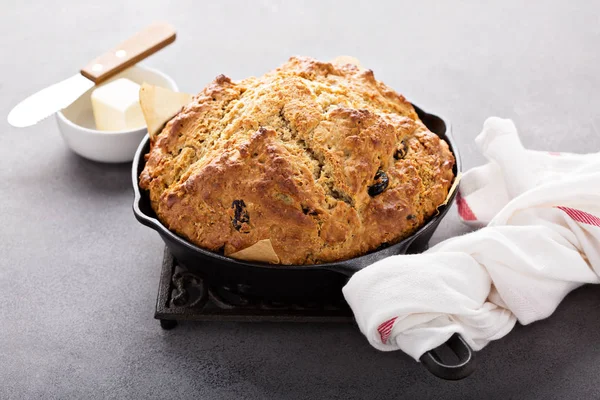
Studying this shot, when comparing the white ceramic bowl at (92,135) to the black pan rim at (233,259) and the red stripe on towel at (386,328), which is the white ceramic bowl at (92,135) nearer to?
the black pan rim at (233,259)

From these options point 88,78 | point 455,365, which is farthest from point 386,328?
point 88,78

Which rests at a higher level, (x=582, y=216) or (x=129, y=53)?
(x=582, y=216)

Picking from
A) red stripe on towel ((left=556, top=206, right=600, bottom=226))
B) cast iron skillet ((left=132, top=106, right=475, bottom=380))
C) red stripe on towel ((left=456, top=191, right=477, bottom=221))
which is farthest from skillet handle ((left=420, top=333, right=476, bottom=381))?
red stripe on towel ((left=456, top=191, right=477, bottom=221))

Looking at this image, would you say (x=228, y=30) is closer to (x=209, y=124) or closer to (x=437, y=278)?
(x=209, y=124)

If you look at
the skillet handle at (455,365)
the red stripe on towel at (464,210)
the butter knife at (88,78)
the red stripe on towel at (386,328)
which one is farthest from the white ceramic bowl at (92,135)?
the skillet handle at (455,365)

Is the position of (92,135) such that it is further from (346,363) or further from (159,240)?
(346,363)

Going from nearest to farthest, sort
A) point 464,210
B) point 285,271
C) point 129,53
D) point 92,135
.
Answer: point 285,271, point 464,210, point 92,135, point 129,53

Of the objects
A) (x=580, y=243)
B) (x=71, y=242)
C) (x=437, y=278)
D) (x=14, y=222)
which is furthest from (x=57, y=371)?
(x=580, y=243)
